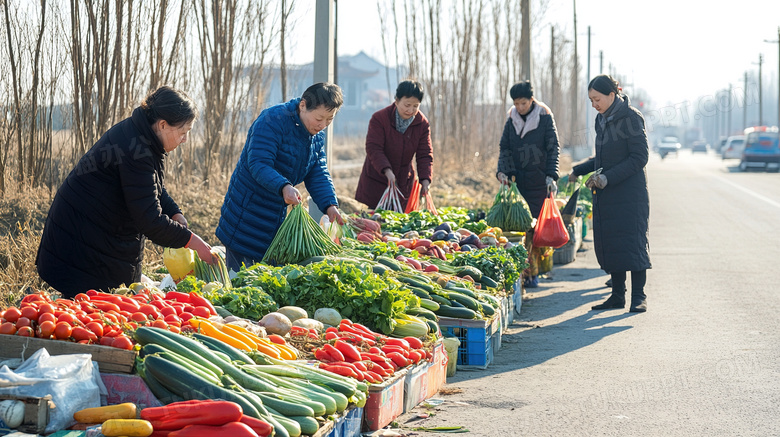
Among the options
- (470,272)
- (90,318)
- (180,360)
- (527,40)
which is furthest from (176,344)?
(527,40)

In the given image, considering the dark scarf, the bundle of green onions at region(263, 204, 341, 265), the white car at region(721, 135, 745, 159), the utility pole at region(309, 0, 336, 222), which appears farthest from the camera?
the white car at region(721, 135, 745, 159)

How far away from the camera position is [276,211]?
19.6 feet

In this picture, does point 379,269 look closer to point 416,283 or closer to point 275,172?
point 416,283

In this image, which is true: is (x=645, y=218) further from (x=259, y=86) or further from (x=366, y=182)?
(x=259, y=86)

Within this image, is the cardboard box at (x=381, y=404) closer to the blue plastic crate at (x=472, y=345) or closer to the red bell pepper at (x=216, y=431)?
the red bell pepper at (x=216, y=431)

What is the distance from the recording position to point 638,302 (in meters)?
7.88

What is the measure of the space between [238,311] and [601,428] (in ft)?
6.81

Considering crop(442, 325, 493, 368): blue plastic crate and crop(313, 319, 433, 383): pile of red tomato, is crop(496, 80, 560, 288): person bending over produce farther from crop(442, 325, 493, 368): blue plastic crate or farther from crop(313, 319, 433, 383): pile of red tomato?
crop(313, 319, 433, 383): pile of red tomato

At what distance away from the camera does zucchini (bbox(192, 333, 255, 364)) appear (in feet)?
12.2

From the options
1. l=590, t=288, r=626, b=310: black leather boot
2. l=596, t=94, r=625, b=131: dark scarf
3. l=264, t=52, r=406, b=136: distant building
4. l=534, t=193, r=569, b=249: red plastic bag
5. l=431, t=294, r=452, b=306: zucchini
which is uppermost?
l=264, t=52, r=406, b=136: distant building

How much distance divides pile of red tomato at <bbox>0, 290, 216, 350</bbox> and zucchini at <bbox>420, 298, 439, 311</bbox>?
2.07m

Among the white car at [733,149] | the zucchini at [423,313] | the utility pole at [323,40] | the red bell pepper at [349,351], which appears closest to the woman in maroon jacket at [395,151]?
the utility pole at [323,40]

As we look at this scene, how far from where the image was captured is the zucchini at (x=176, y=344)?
3465mm

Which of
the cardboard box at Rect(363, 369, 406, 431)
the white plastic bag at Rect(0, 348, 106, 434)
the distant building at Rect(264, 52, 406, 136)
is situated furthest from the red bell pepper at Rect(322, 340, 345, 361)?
the distant building at Rect(264, 52, 406, 136)
